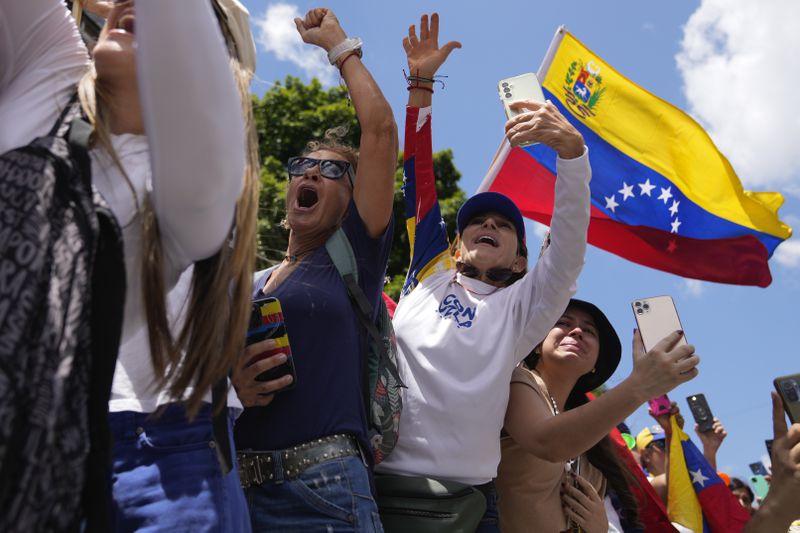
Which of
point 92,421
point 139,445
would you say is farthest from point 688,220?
point 92,421

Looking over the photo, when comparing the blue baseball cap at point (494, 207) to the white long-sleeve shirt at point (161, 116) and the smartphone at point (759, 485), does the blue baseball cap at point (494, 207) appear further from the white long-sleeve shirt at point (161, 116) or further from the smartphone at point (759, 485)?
the smartphone at point (759, 485)

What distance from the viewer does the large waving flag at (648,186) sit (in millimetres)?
6355

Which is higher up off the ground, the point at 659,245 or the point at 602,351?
the point at 659,245

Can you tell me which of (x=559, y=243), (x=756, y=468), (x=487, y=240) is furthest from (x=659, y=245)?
(x=756, y=468)

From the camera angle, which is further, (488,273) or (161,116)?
(488,273)

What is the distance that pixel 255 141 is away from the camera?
154 cm

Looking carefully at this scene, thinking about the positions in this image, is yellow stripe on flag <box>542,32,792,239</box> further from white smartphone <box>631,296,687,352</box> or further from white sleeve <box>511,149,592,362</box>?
white sleeve <box>511,149,592,362</box>

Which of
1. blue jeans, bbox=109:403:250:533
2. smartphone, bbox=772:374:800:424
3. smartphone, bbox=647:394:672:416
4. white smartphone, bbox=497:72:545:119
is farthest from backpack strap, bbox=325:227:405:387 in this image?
smartphone, bbox=647:394:672:416

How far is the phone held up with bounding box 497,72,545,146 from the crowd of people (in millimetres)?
176

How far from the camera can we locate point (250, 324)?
2367mm

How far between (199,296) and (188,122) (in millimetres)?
296

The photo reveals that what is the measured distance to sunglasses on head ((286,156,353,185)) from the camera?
302 cm

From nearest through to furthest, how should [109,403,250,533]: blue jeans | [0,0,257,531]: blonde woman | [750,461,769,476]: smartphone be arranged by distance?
[0,0,257,531]: blonde woman
[109,403,250,533]: blue jeans
[750,461,769,476]: smartphone

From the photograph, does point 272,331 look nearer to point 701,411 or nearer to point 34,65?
point 34,65
